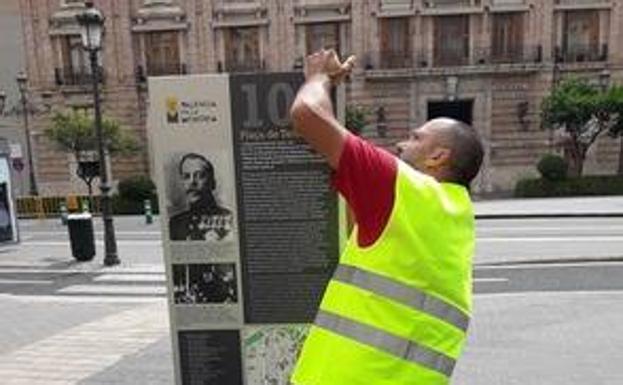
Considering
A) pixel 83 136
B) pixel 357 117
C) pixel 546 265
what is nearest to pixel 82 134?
pixel 83 136

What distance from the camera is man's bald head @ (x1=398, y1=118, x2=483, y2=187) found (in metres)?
2.36

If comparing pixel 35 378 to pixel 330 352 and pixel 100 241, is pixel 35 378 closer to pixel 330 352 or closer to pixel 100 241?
pixel 330 352

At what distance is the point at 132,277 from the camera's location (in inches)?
494

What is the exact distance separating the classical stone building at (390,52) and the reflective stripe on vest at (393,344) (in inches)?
1249

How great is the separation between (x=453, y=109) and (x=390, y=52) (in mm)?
4115

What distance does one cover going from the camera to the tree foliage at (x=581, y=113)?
28625mm

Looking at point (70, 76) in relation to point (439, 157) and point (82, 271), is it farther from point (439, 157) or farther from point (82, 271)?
point (439, 157)

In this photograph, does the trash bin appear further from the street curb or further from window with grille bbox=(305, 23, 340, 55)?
window with grille bbox=(305, 23, 340, 55)

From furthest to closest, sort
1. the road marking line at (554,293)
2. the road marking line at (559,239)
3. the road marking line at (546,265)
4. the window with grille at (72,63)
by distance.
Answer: the window with grille at (72,63)
the road marking line at (559,239)
the road marking line at (546,265)
the road marking line at (554,293)

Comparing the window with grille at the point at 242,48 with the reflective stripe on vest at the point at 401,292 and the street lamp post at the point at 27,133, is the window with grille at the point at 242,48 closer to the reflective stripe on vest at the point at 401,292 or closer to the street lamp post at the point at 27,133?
the street lamp post at the point at 27,133

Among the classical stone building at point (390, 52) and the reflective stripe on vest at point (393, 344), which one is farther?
the classical stone building at point (390, 52)

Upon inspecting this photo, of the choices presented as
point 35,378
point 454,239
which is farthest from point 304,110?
point 35,378

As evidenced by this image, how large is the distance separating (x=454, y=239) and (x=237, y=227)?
1.67 m

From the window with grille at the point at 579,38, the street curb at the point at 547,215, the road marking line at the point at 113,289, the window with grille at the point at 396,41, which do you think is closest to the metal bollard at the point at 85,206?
the road marking line at the point at 113,289
